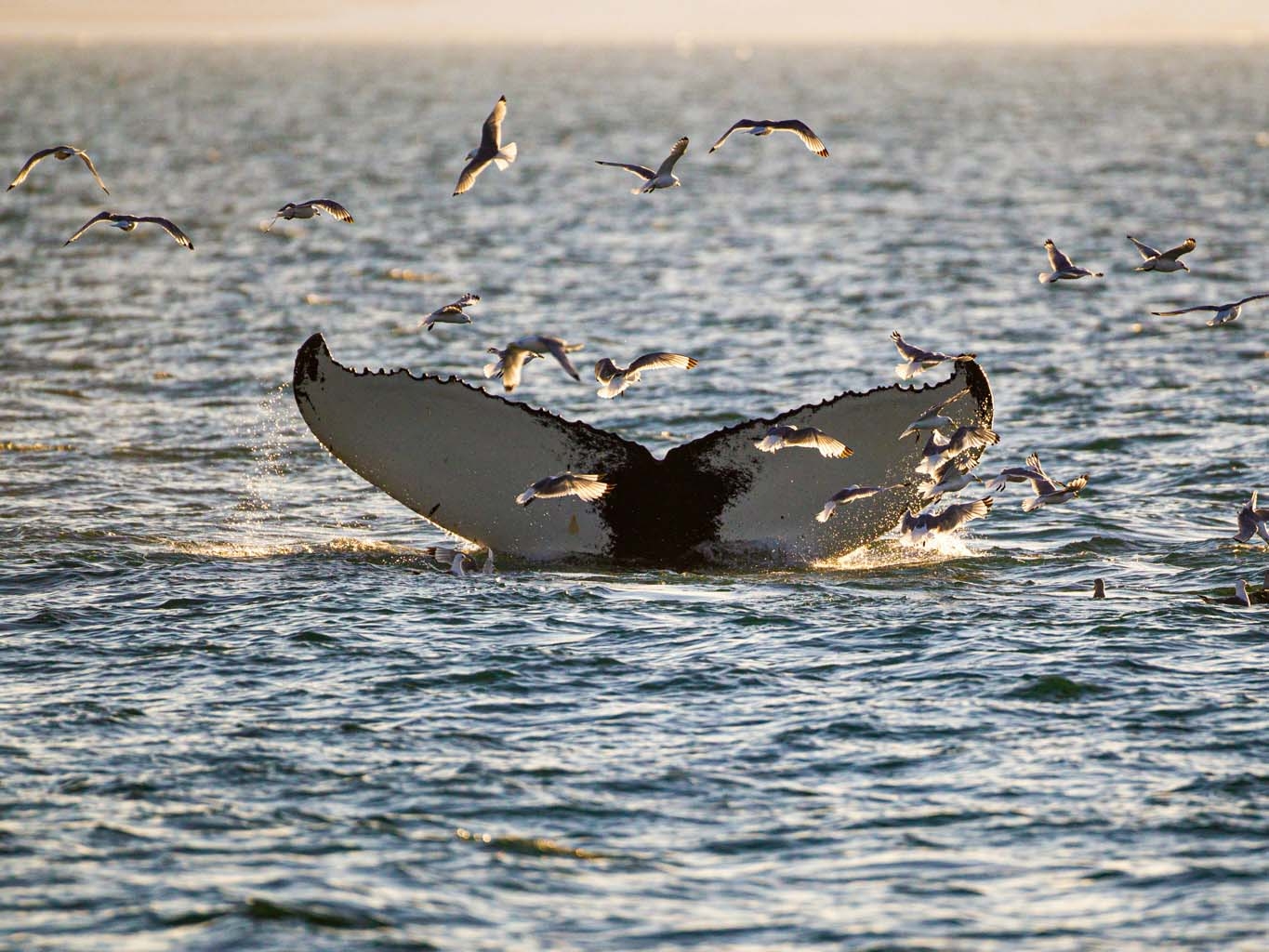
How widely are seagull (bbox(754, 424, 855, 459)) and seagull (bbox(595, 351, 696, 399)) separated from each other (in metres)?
1.07

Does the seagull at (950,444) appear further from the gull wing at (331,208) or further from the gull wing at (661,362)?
the gull wing at (331,208)

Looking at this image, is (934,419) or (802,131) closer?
(934,419)

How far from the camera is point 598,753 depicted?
9.37 m

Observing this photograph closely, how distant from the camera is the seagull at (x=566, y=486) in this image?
36.2 feet

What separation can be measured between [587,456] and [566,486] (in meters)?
0.23

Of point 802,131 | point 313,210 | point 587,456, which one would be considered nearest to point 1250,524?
point 587,456

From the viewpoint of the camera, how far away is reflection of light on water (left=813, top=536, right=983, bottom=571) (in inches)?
495

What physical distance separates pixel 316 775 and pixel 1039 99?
103668 mm

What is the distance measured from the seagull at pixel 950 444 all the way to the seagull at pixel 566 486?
1794 millimetres

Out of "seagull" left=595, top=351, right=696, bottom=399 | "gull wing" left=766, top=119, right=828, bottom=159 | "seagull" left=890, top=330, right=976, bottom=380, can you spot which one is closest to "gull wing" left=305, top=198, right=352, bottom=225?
"seagull" left=595, top=351, right=696, bottom=399

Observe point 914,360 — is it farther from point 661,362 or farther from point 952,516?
point 661,362

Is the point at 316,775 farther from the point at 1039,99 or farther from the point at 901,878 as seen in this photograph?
the point at 1039,99

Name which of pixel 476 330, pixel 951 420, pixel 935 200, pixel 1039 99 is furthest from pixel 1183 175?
pixel 1039 99

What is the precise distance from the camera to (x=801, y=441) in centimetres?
1075
